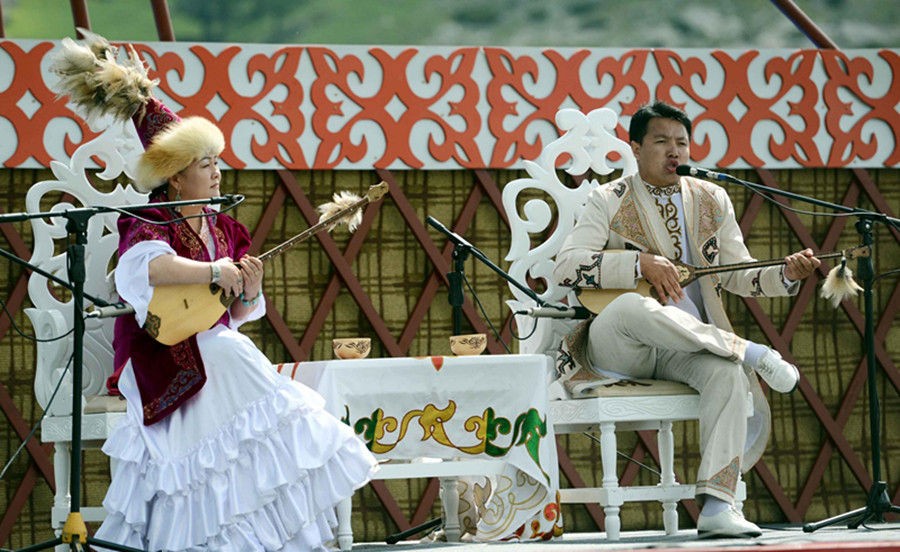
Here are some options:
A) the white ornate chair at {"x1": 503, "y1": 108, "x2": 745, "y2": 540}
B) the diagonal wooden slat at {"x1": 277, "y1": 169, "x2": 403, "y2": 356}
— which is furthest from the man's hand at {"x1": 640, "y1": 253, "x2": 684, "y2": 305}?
the diagonal wooden slat at {"x1": 277, "y1": 169, "x2": 403, "y2": 356}

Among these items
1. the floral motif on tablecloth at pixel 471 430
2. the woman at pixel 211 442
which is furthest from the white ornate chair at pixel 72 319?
the floral motif on tablecloth at pixel 471 430

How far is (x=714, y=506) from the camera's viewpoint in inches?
122

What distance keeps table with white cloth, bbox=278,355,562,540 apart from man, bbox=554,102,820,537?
0.98ft

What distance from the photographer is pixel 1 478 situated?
13.8 ft

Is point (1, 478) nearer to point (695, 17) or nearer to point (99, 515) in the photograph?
point (99, 515)

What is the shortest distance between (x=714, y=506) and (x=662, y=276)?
642mm

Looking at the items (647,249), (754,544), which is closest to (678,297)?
(647,249)

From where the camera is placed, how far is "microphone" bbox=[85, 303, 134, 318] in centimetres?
291

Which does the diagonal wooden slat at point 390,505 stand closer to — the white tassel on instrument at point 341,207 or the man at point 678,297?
the man at point 678,297

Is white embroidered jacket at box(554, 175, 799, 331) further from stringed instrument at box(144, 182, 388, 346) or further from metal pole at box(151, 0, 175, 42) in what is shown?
metal pole at box(151, 0, 175, 42)

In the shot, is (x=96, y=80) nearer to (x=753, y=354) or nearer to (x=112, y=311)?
(x=112, y=311)

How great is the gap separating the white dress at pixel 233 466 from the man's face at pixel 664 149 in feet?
4.04

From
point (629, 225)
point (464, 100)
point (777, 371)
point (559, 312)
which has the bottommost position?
point (777, 371)

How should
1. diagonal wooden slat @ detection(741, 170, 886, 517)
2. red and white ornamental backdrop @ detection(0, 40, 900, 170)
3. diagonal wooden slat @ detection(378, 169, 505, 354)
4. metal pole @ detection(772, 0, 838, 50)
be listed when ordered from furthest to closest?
metal pole @ detection(772, 0, 838, 50) < diagonal wooden slat @ detection(741, 170, 886, 517) < diagonal wooden slat @ detection(378, 169, 505, 354) < red and white ornamental backdrop @ detection(0, 40, 900, 170)
